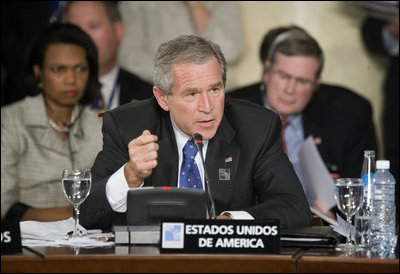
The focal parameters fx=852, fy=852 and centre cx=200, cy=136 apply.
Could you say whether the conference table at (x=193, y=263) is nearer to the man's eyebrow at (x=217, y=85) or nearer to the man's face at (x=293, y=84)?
the man's eyebrow at (x=217, y=85)

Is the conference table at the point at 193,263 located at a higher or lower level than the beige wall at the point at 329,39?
lower

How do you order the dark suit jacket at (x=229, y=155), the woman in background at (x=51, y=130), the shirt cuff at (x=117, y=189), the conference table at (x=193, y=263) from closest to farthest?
the conference table at (x=193, y=263) → the shirt cuff at (x=117, y=189) → the dark suit jacket at (x=229, y=155) → the woman in background at (x=51, y=130)

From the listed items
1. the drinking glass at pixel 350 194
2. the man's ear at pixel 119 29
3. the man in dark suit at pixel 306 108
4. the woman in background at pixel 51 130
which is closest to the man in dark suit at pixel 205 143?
the drinking glass at pixel 350 194

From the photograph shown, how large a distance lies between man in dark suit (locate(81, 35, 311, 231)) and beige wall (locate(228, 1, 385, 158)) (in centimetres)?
234

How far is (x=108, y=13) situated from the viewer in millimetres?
5176

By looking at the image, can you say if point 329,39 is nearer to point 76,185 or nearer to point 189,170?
point 189,170

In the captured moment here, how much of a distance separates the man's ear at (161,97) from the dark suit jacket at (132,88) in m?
1.73

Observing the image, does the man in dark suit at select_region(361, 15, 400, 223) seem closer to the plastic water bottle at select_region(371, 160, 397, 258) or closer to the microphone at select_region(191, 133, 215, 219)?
the plastic water bottle at select_region(371, 160, 397, 258)

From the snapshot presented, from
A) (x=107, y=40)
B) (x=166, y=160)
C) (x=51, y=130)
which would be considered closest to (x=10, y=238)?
(x=166, y=160)

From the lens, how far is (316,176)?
409cm

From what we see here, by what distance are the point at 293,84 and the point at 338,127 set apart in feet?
1.18

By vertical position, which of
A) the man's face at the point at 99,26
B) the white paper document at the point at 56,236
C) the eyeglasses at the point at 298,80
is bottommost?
the white paper document at the point at 56,236

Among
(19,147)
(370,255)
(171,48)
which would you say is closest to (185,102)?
(171,48)

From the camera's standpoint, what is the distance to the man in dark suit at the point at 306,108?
15.2ft
